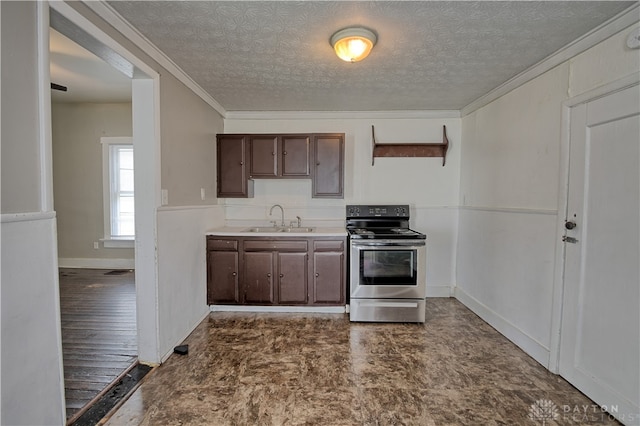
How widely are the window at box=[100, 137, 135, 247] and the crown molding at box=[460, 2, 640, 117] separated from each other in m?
5.06

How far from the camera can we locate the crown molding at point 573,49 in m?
1.67

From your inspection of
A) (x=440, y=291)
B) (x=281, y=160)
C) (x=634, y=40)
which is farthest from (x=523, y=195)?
(x=281, y=160)

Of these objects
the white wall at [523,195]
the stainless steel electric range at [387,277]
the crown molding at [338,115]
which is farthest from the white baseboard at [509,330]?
the crown molding at [338,115]

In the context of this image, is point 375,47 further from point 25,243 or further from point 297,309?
point 297,309

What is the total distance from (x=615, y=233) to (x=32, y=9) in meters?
3.20

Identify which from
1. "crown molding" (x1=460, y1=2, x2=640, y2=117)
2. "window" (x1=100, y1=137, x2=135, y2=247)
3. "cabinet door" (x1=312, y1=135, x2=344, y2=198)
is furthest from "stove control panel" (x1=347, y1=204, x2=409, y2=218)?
"window" (x1=100, y1=137, x2=135, y2=247)

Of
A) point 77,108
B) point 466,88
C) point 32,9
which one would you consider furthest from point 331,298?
point 77,108

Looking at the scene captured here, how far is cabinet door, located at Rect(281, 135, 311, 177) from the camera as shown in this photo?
3471 millimetres

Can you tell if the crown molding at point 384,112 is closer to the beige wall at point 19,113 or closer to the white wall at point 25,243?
the beige wall at point 19,113

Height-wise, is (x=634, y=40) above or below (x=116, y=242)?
above

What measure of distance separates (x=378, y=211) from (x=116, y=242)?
413 cm

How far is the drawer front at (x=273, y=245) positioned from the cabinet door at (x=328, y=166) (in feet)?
2.22

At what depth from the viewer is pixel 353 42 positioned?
192 cm

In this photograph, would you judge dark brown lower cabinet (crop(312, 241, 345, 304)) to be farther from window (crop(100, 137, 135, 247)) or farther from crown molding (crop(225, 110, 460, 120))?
A: window (crop(100, 137, 135, 247))
